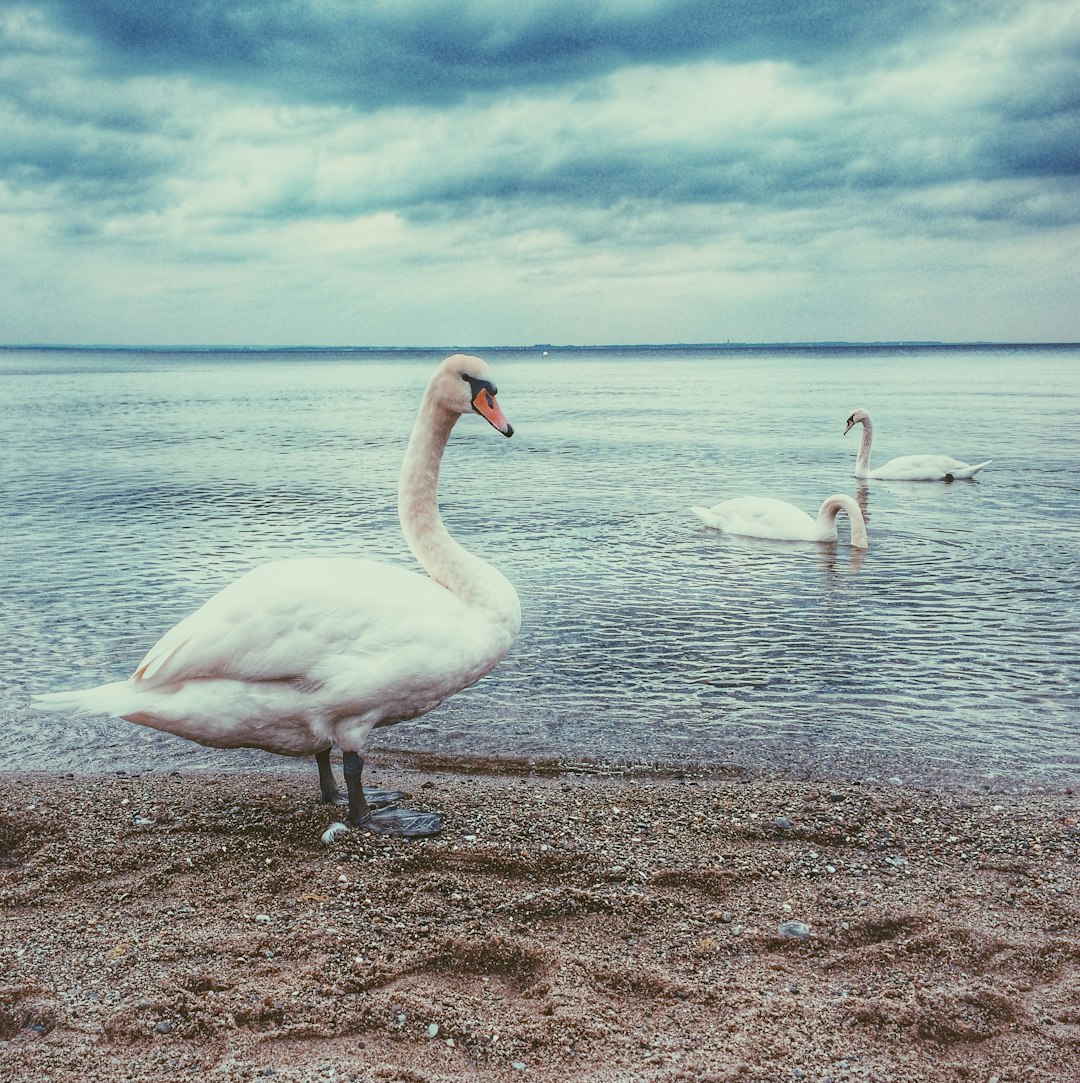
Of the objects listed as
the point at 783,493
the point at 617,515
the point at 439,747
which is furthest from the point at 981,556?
the point at 439,747

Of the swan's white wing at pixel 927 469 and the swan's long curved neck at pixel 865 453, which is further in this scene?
the swan's long curved neck at pixel 865 453

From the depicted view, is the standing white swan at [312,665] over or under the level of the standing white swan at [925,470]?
over

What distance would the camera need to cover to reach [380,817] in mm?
5020

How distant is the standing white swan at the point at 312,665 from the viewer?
464 centimetres

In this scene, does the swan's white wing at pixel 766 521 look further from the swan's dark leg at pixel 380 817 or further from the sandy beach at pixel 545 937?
the swan's dark leg at pixel 380 817

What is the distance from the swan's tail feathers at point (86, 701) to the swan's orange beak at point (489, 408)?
6.89ft

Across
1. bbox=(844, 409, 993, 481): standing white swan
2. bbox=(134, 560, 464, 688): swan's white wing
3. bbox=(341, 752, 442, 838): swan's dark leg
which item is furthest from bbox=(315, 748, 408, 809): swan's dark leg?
bbox=(844, 409, 993, 481): standing white swan

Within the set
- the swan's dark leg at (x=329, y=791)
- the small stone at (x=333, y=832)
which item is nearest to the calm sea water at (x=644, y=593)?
the swan's dark leg at (x=329, y=791)

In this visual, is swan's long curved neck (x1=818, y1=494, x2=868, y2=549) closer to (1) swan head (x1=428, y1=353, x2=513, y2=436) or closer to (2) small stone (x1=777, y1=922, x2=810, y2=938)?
(1) swan head (x1=428, y1=353, x2=513, y2=436)

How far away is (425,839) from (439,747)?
1658 millimetres

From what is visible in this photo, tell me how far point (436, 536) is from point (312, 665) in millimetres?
1041

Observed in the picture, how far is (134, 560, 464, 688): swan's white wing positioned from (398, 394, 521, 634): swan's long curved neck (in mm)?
383

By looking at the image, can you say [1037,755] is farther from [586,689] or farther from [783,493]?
[783,493]

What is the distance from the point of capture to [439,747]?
6.53 metres
